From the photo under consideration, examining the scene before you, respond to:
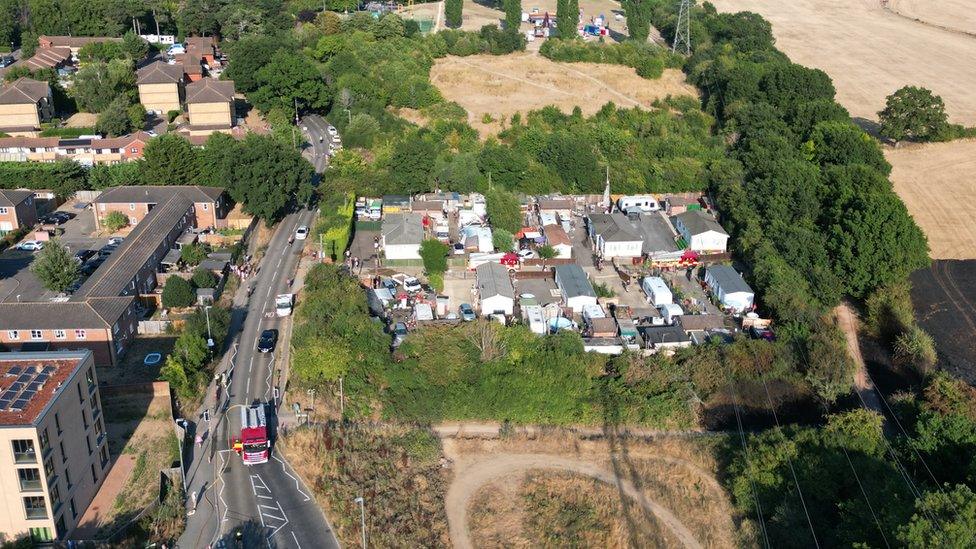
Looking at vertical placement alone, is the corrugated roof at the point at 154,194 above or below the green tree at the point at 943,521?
below

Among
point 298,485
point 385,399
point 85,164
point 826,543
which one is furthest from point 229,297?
point 826,543

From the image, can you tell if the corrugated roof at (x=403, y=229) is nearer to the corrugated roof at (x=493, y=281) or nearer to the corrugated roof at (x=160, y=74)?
the corrugated roof at (x=493, y=281)

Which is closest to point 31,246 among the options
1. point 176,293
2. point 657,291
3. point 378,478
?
point 176,293

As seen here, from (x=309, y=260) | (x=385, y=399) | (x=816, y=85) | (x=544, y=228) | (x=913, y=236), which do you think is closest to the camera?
(x=385, y=399)

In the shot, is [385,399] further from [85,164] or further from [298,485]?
[85,164]

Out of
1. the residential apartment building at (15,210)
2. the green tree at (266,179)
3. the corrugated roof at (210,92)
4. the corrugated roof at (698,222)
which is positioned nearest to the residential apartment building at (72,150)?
the corrugated roof at (210,92)

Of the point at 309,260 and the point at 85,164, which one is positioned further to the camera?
the point at 85,164
